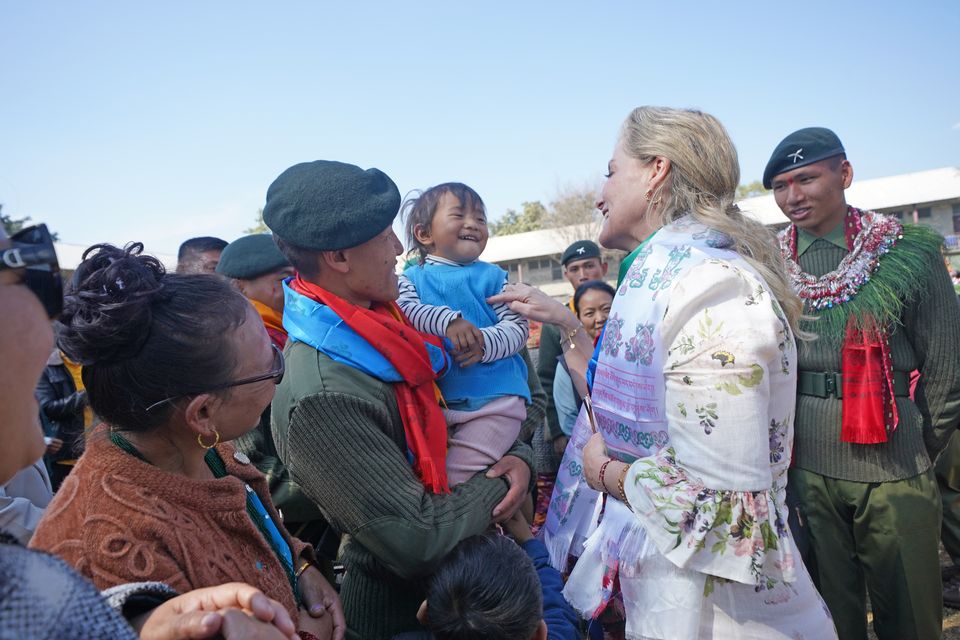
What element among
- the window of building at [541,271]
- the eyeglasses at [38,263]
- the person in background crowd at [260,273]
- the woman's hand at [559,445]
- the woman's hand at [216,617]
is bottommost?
the window of building at [541,271]

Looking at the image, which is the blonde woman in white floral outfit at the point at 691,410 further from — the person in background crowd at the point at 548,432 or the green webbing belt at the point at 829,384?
the person in background crowd at the point at 548,432

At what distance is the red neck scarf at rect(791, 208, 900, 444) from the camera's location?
2.90 m

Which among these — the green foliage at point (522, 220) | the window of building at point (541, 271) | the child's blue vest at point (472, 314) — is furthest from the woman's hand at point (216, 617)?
the green foliage at point (522, 220)

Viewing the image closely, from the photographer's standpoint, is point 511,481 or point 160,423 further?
point 511,481

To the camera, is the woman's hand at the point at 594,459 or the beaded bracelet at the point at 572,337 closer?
the woman's hand at the point at 594,459

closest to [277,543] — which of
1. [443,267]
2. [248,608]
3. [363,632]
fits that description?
[363,632]

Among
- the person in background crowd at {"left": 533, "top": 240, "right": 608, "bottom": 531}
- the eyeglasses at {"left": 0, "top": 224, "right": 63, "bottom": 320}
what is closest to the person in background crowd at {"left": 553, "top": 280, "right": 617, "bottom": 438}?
the person in background crowd at {"left": 533, "top": 240, "right": 608, "bottom": 531}

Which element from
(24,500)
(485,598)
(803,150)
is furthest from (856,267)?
(24,500)

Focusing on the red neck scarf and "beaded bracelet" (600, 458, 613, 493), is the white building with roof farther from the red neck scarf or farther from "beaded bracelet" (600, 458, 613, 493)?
"beaded bracelet" (600, 458, 613, 493)

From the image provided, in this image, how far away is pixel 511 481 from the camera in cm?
210

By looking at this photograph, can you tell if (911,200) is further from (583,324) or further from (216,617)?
(216,617)

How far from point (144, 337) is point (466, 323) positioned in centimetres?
122

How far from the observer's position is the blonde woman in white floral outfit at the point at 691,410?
5.14 ft

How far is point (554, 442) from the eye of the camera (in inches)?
183
